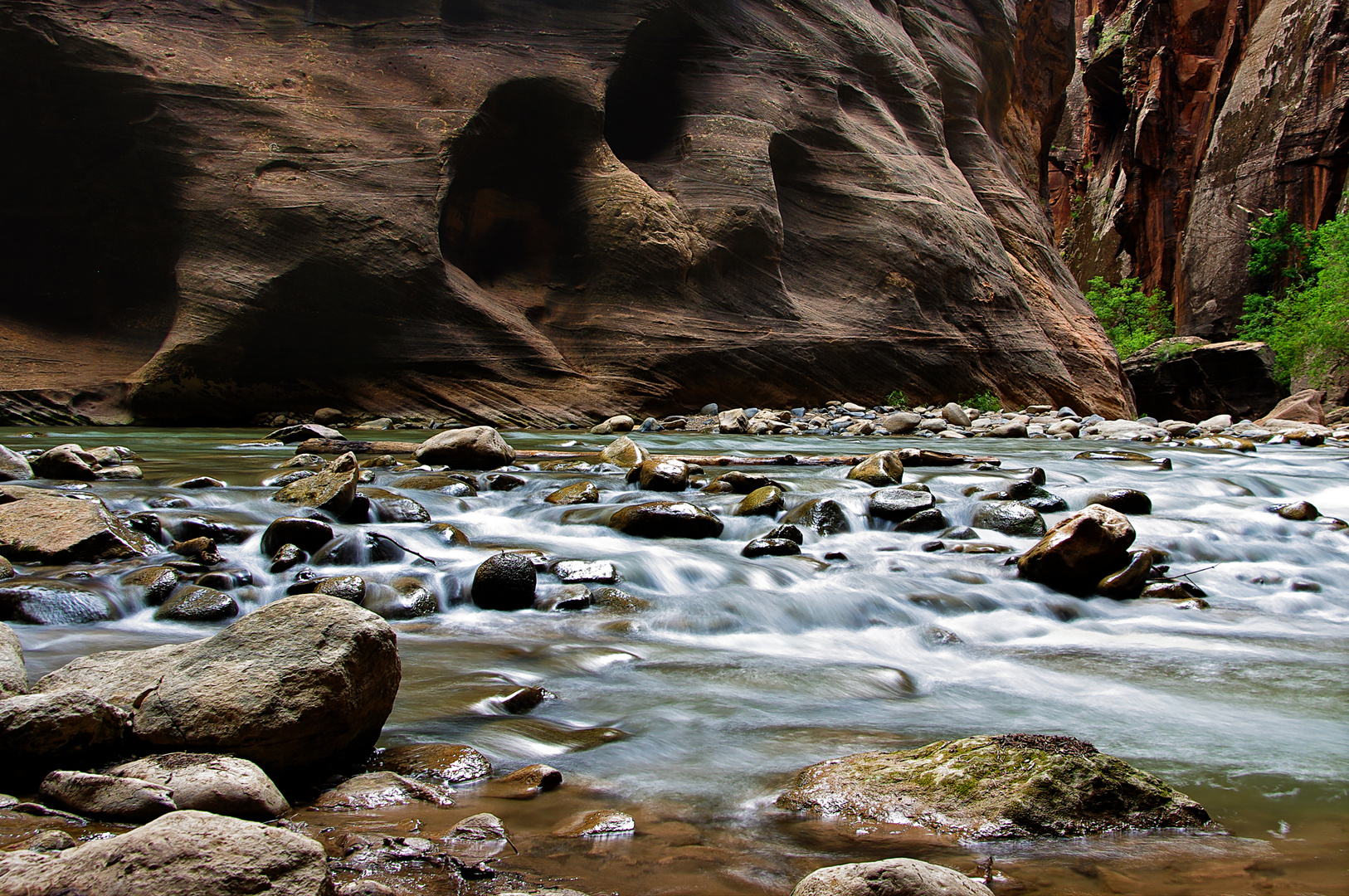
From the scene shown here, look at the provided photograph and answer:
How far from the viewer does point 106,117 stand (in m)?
12.9

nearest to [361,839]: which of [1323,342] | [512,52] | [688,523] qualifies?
[688,523]

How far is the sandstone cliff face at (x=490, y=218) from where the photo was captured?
41.1 ft

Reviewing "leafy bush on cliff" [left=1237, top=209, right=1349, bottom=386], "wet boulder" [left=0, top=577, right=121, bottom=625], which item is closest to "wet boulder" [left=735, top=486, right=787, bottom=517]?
"wet boulder" [left=0, top=577, right=121, bottom=625]

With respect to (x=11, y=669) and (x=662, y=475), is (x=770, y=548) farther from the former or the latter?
(x=11, y=669)

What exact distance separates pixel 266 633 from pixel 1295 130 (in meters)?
33.2

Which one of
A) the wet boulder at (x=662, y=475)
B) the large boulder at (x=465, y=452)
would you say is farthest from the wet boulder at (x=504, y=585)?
the large boulder at (x=465, y=452)

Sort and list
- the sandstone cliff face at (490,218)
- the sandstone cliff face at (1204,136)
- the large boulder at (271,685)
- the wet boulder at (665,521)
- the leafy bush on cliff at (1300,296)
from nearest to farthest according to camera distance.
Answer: the large boulder at (271,685) < the wet boulder at (665,521) < the sandstone cliff face at (490,218) < the leafy bush on cliff at (1300,296) < the sandstone cliff face at (1204,136)

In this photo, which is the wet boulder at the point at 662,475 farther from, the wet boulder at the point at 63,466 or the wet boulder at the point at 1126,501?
the wet boulder at the point at 63,466

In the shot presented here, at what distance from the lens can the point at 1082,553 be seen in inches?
184

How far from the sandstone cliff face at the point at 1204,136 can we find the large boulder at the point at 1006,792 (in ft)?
103

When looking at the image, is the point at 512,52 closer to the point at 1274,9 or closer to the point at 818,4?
the point at 818,4

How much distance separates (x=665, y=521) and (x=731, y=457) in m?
3.13

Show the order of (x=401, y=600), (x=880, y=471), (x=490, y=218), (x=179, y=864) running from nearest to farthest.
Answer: (x=179, y=864) → (x=401, y=600) → (x=880, y=471) → (x=490, y=218)

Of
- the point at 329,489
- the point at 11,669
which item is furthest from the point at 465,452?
the point at 11,669
